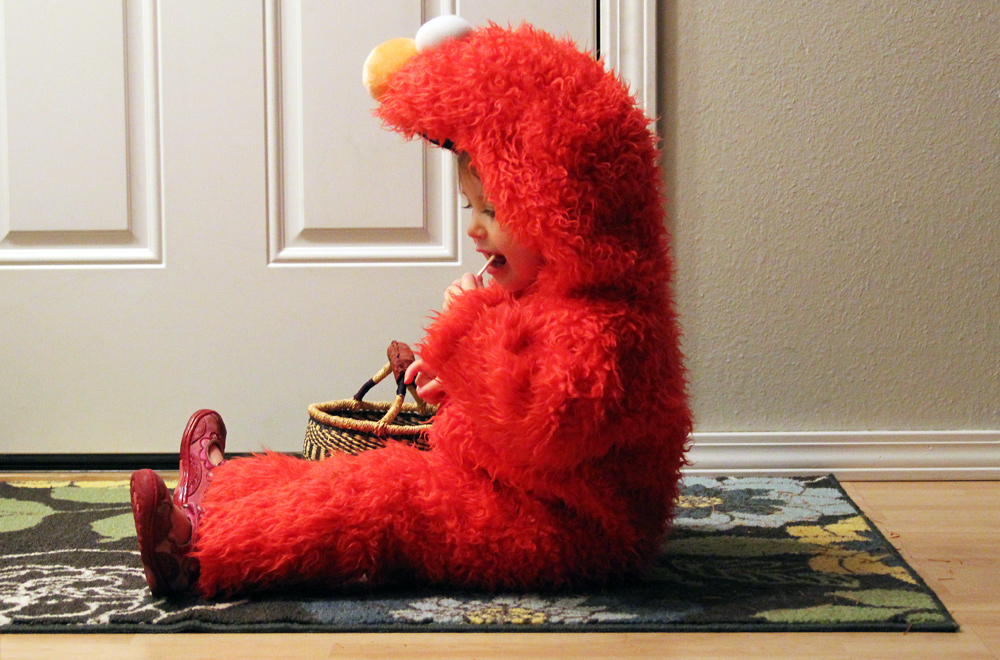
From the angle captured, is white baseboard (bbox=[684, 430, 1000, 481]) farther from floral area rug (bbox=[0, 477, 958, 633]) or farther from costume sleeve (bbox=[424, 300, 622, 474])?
costume sleeve (bbox=[424, 300, 622, 474])

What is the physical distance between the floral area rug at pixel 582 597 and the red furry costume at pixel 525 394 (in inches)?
1.3

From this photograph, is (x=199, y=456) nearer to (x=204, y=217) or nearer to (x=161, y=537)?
(x=161, y=537)

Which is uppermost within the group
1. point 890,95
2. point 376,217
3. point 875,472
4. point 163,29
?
point 163,29

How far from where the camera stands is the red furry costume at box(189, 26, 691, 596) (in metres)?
0.80

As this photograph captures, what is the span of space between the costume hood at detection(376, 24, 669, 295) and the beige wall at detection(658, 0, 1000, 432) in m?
0.61

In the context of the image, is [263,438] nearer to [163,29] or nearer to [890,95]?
[163,29]

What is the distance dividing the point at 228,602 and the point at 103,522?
1.29ft

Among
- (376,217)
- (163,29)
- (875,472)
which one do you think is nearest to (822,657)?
(875,472)

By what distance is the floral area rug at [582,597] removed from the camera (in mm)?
790

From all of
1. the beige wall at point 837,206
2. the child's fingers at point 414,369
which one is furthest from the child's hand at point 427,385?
the beige wall at point 837,206

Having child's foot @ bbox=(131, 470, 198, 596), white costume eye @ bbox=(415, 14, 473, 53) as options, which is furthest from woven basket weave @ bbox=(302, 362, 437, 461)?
white costume eye @ bbox=(415, 14, 473, 53)

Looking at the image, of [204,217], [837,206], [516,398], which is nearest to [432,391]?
[516,398]

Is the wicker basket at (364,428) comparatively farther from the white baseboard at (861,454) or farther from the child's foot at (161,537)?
the white baseboard at (861,454)

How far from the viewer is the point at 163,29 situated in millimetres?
1418
